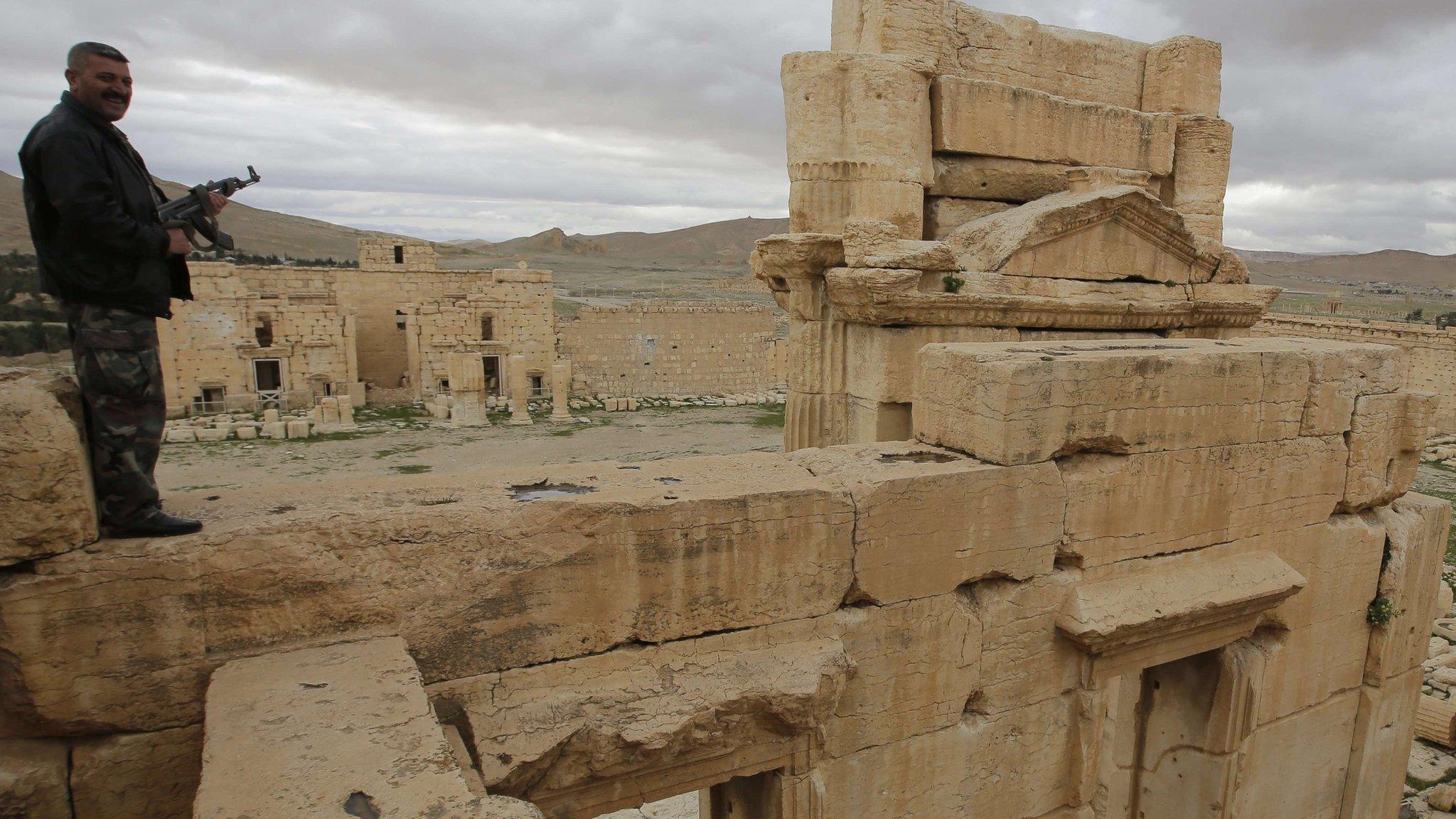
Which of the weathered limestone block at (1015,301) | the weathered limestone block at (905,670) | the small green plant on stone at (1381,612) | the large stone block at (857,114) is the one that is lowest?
the small green plant on stone at (1381,612)

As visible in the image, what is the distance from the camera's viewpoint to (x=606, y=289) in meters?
50.8

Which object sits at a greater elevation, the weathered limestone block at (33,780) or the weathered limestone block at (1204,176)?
the weathered limestone block at (1204,176)

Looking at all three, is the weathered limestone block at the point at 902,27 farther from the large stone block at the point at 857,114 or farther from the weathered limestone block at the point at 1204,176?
the weathered limestone block at the point at 1204,176

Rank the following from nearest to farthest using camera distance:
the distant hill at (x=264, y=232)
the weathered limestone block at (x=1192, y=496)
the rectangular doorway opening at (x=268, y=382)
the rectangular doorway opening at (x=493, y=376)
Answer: the weathered limestone block at (x=1192, y=496)
the rectangular doorway opening at (x=268, y=382)
the rectangular doorway opening at (x=493, y=376)
the distant hill at (x=264, y=232)

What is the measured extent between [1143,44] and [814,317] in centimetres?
355

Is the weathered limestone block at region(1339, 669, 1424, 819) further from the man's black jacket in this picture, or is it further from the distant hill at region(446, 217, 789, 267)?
the distant hill at region(446, 217, 789, 267)

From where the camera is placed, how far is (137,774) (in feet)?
7.36

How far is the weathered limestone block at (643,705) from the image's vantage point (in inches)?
97.2

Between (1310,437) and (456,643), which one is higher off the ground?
(1310,437)

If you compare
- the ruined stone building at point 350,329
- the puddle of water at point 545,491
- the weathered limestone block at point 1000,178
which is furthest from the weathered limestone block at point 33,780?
the ruined stone building at point 350,329

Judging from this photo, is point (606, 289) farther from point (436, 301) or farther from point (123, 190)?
point (123, 190)

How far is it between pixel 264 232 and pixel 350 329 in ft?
167

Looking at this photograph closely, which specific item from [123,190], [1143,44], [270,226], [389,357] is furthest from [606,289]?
[123,190]

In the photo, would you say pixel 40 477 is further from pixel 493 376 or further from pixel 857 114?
pixel 493 376
